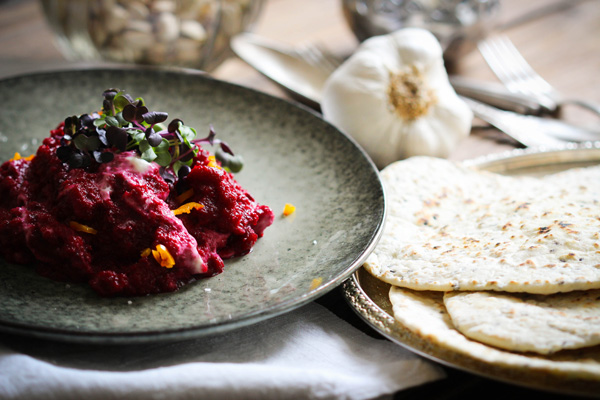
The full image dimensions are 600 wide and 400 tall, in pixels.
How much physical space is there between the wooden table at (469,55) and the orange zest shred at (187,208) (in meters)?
1.69

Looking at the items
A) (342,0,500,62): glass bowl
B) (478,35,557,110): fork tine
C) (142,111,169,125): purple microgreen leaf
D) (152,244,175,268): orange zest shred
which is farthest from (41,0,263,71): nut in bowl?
(152,244,175,268): orange zest shred

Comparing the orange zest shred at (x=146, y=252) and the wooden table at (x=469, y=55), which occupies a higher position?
the wooden table at (x=469, y=55)

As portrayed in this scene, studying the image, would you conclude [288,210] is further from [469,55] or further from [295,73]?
[469,55]

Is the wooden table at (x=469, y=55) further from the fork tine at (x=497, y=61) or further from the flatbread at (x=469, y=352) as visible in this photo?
the flatbread at (x=469, y=352)

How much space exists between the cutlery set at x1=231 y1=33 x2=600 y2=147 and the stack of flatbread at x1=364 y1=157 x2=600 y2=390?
2.68 ft

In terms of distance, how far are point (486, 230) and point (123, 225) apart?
127 cm

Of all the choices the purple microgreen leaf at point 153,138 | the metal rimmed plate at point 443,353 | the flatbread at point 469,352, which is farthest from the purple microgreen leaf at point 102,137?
the flatbread at point 469,352

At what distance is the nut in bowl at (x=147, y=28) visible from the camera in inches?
125

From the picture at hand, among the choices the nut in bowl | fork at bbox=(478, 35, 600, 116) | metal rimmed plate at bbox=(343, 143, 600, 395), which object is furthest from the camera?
fork at bbox=(478, 35, 600, 116)

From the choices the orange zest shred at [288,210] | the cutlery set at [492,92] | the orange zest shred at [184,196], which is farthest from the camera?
the cutlery set at [492,92]

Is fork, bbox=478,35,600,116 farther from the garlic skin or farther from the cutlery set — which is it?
the garlic skin

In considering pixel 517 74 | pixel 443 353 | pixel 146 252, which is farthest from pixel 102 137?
pixel 517 74

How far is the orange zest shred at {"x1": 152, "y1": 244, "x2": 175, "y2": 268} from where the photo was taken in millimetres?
1789

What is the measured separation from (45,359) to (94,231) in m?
0.41
